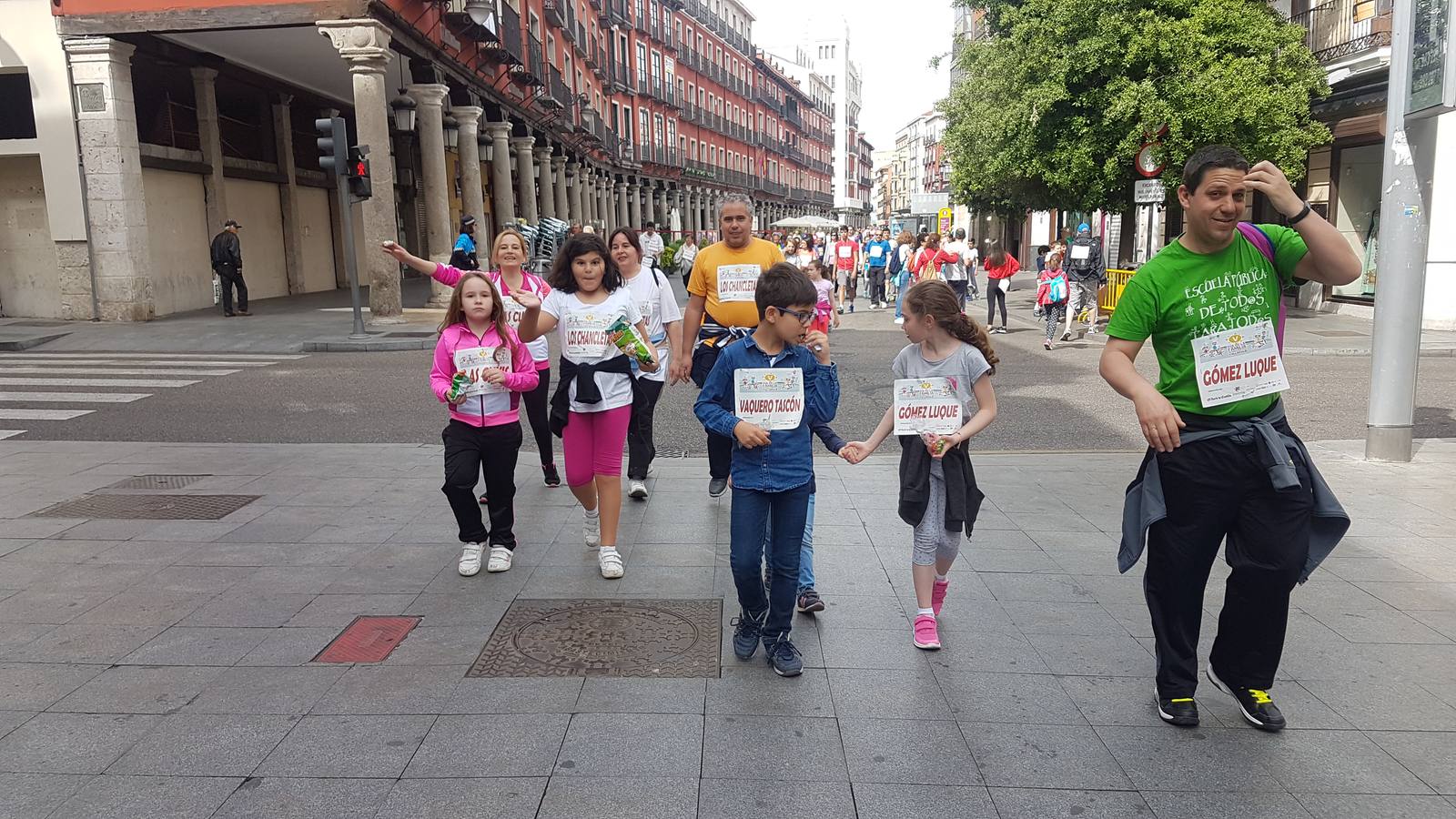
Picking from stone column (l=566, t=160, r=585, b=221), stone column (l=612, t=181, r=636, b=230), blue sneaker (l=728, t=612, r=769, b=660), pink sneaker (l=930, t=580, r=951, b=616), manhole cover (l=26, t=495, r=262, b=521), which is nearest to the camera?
blue sneaker (l=728, t=612, r=769, b=660)

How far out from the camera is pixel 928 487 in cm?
400

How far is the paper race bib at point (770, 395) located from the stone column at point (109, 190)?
17.9 metres

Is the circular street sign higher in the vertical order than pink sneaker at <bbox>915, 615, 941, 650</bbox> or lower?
higher

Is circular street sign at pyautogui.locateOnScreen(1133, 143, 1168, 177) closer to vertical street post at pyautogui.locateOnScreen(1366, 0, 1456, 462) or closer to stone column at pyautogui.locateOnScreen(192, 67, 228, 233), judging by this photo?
vertical street post at pyautogui.locateOnScreen(1366, 0, 1456, 462)

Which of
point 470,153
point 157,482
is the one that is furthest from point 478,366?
point 470,153

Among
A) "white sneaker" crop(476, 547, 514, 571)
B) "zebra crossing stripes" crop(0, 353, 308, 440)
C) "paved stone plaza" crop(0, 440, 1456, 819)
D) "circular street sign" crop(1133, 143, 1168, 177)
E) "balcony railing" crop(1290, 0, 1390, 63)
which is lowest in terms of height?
"paved stone plaza" crop(0, 440, 1456, 819)

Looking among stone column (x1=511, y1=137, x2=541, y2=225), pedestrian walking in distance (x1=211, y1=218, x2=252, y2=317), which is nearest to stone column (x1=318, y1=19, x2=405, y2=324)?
pedestrian walking in distance (x1=211, y1=218, x2=252, y2=317)

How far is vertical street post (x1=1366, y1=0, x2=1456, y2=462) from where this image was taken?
273 inches

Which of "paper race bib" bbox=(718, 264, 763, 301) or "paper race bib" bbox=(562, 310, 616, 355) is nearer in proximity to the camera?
"paper race bib" bbox=(562, 310, 616, 355)

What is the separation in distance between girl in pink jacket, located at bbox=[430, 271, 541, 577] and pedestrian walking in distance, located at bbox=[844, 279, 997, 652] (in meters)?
1.88

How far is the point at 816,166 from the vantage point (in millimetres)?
109125

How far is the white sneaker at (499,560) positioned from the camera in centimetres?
494

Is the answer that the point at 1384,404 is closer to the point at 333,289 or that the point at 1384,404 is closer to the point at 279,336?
the point at 279,336

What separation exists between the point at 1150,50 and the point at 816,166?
94666 millimetres
